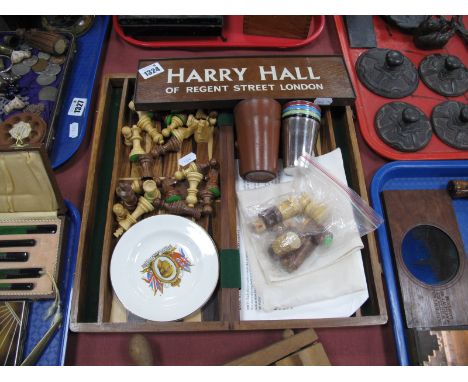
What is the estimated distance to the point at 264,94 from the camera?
981 millimetres

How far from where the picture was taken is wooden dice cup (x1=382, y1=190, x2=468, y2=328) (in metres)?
0.84

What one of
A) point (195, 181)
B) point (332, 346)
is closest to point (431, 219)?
point (332, 346)

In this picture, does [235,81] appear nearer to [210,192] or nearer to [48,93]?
[210,192]

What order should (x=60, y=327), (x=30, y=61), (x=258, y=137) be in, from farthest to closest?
(x=30, y=61) → (x=258, y=137) → (x=60, y=327)

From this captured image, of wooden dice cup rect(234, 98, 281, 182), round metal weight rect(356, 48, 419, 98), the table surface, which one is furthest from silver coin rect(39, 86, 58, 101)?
round metal weight rect(356, 48, 419, 98)

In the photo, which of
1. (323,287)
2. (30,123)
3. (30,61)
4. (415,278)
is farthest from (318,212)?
(30,61)

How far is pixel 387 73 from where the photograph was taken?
1.21 metres

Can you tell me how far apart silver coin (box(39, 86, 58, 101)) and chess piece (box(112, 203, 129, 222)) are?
50cm

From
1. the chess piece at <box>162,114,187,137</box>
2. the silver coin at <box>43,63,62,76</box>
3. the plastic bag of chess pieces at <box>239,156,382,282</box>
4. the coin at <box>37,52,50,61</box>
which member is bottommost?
the plastic bag of chess pieces at <box>239,156,382,282</box>

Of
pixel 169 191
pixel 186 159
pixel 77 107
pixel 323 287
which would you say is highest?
pixel 77 107

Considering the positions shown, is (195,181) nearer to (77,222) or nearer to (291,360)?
(77,222)

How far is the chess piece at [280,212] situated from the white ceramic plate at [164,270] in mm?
132

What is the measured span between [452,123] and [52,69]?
133 centimetres

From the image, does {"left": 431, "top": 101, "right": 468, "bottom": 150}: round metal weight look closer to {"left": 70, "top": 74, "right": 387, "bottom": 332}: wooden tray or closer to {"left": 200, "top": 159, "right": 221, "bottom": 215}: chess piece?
{"left": 70, "top": 74, "right": 387, "bottom": 332}: wooden tray
